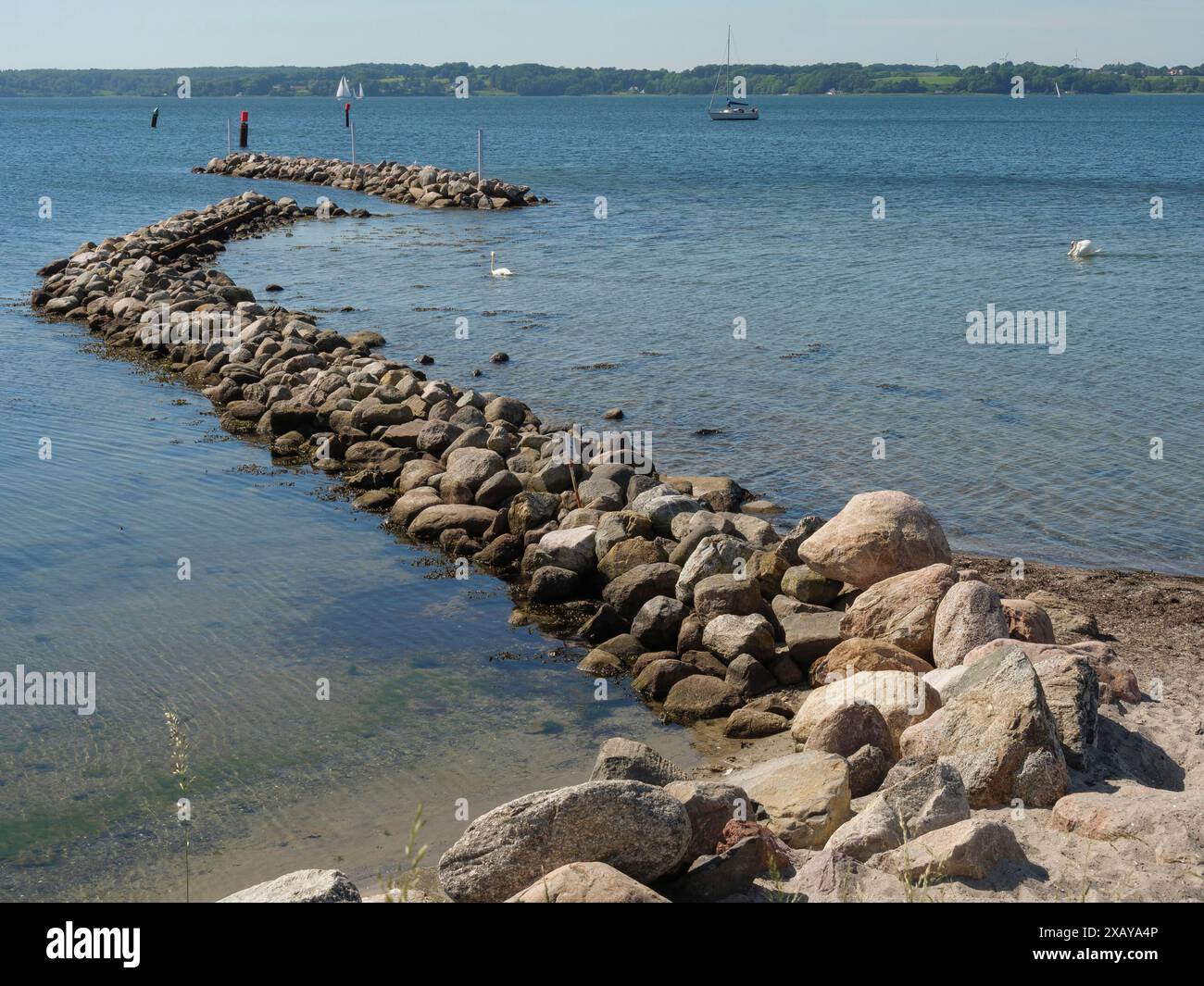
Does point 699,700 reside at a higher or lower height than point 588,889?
lower

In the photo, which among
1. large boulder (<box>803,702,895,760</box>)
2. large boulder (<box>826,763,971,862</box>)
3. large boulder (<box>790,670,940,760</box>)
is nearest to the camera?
large boulder (<box>826,763,971,862</box>)

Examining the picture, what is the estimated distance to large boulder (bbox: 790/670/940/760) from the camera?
7469 millimetres

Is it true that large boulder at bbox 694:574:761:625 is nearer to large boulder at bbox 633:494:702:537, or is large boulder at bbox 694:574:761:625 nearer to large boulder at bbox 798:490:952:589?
large boulder at bbox 798:490:952:589

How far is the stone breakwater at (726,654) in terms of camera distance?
18.4ft

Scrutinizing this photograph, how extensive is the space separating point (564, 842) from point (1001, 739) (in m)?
2.56

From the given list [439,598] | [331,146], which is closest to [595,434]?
[439,598]

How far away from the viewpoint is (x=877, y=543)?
963 cm

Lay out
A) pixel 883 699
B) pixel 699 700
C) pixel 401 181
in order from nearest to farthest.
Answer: pixel 883 699, pixel 699 700, pixel 401 181

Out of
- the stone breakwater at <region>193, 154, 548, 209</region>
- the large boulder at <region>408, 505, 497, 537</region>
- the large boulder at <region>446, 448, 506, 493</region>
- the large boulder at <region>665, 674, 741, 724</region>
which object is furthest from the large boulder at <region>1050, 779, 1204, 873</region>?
the stone breakwater at <region>193, 154, 548, 209</region>

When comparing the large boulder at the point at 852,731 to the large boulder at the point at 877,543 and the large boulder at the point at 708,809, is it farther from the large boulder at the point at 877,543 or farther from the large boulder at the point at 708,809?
the large boulder at the point at 877,543

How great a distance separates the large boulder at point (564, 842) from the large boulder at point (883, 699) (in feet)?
7.30

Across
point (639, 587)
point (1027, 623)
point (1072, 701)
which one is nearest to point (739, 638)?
point (639, 587)

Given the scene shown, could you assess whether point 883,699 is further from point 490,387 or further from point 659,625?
point 490,387
